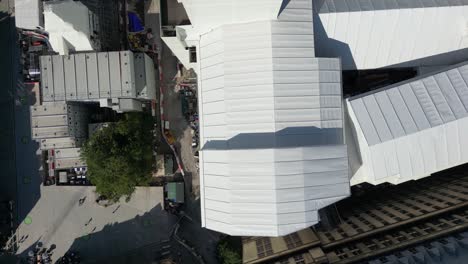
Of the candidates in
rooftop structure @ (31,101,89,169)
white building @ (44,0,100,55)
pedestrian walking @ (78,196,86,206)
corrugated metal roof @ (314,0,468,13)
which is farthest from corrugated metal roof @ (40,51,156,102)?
corrugated metal roof @ (314,0,468,13)

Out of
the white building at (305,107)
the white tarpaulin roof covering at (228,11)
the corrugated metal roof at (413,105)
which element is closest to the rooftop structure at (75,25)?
the white building at (305,107)

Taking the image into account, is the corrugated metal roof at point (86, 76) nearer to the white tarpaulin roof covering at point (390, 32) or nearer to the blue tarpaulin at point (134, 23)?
the blue tarpaulin at point (134, 23)

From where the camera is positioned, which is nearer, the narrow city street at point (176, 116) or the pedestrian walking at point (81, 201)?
the narrow city street at point (176, 116)

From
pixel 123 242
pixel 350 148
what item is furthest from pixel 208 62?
pixel 123 242

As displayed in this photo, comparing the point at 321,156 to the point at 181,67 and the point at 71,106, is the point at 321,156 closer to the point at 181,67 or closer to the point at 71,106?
the point at 181,67

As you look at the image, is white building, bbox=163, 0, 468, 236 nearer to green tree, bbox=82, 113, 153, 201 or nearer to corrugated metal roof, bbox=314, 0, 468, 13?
corrugated metal roof, bbox=314, 0, 468, 13

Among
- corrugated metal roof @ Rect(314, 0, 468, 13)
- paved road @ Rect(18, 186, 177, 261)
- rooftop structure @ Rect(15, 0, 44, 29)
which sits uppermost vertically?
rooftop structure @ Rect(15, 0, 44, 29)
